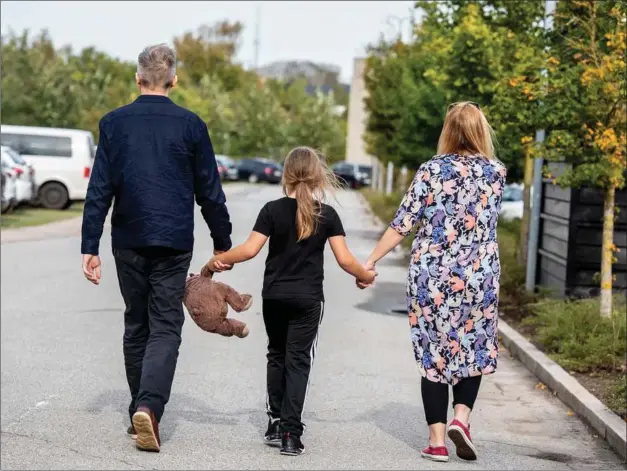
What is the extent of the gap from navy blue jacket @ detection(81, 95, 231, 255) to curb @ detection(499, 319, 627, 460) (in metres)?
2.61

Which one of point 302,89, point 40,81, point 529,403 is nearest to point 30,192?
point 40,81

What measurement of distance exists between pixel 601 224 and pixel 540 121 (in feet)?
5.23

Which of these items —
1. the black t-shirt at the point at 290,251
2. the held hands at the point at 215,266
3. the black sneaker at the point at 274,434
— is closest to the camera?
the black t-shirt at the point at 290,251

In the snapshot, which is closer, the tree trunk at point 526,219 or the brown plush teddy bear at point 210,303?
the brown plush teddy bear at point 210,303

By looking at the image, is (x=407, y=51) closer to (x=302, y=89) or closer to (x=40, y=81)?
(x=40, y=81)

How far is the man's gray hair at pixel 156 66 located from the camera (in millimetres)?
6098

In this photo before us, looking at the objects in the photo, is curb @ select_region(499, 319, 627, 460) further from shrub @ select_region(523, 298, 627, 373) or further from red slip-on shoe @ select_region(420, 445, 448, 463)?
red slip-on shoe @ select_region(420, 445, 448, 463)

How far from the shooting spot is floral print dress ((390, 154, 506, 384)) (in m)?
6.09

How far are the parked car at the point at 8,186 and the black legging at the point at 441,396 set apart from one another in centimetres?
1930

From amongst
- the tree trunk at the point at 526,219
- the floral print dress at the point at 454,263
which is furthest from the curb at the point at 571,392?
the tree trunk at the point at 526,219

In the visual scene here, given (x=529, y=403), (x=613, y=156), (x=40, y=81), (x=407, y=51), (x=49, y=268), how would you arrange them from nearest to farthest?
(x=529, y=403) → (x=613, y=156) → (x=49, y=268) → (x=407, y=51) → (x=40, y=81)

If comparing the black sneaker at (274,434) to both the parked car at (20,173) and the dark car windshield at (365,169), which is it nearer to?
the parked car at (20,173)

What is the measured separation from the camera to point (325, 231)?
20.3 feet

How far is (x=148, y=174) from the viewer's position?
238 inches
